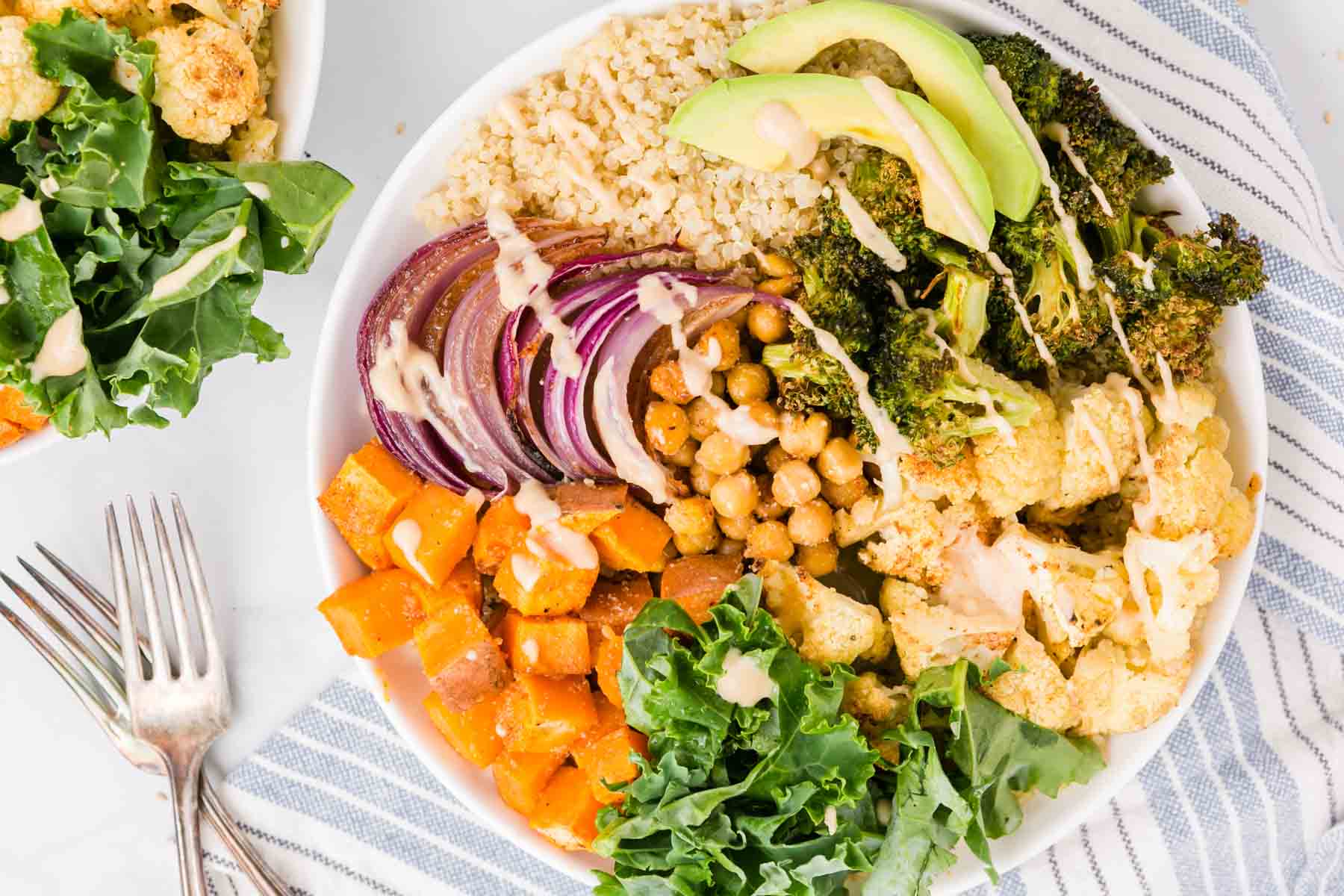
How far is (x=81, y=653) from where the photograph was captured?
9.91ft

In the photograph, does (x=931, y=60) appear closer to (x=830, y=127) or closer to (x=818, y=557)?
(x=830, y=127)

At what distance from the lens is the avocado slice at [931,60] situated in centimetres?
229

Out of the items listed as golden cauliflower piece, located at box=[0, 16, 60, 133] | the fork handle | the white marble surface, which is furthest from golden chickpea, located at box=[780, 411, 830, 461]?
the fork handle

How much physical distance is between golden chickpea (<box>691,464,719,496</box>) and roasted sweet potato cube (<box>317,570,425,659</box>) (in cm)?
69

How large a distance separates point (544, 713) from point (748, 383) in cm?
89

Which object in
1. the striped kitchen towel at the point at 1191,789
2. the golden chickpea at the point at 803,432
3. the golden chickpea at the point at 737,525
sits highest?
the golden chickpea at the point at 803,432

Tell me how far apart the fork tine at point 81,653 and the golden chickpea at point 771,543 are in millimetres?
1726

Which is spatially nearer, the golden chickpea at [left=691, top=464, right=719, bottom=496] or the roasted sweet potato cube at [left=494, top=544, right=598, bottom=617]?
the roasted sweet potato cube at [left=494, top=544, right=598, bottom=617]

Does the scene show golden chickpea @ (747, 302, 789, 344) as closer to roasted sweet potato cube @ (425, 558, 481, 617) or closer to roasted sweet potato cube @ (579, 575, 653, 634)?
roasted sweet potato cube @ (579, 575, 653, 634)

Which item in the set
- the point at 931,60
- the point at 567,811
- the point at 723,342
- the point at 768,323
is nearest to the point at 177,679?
the point at 567,811

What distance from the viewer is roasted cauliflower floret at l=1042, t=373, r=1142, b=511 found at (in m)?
2.55

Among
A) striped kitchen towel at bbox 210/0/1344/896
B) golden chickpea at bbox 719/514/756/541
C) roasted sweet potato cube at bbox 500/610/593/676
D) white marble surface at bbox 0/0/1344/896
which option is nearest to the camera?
roasted sweet potato cube at bbox 500/610/593/676

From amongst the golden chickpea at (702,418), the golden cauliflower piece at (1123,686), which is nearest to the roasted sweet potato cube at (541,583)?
the golden chickpea at (702,418)

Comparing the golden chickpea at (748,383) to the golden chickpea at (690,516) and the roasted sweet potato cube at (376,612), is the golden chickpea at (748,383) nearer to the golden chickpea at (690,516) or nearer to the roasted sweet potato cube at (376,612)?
the golden chickpea at (690,516)
